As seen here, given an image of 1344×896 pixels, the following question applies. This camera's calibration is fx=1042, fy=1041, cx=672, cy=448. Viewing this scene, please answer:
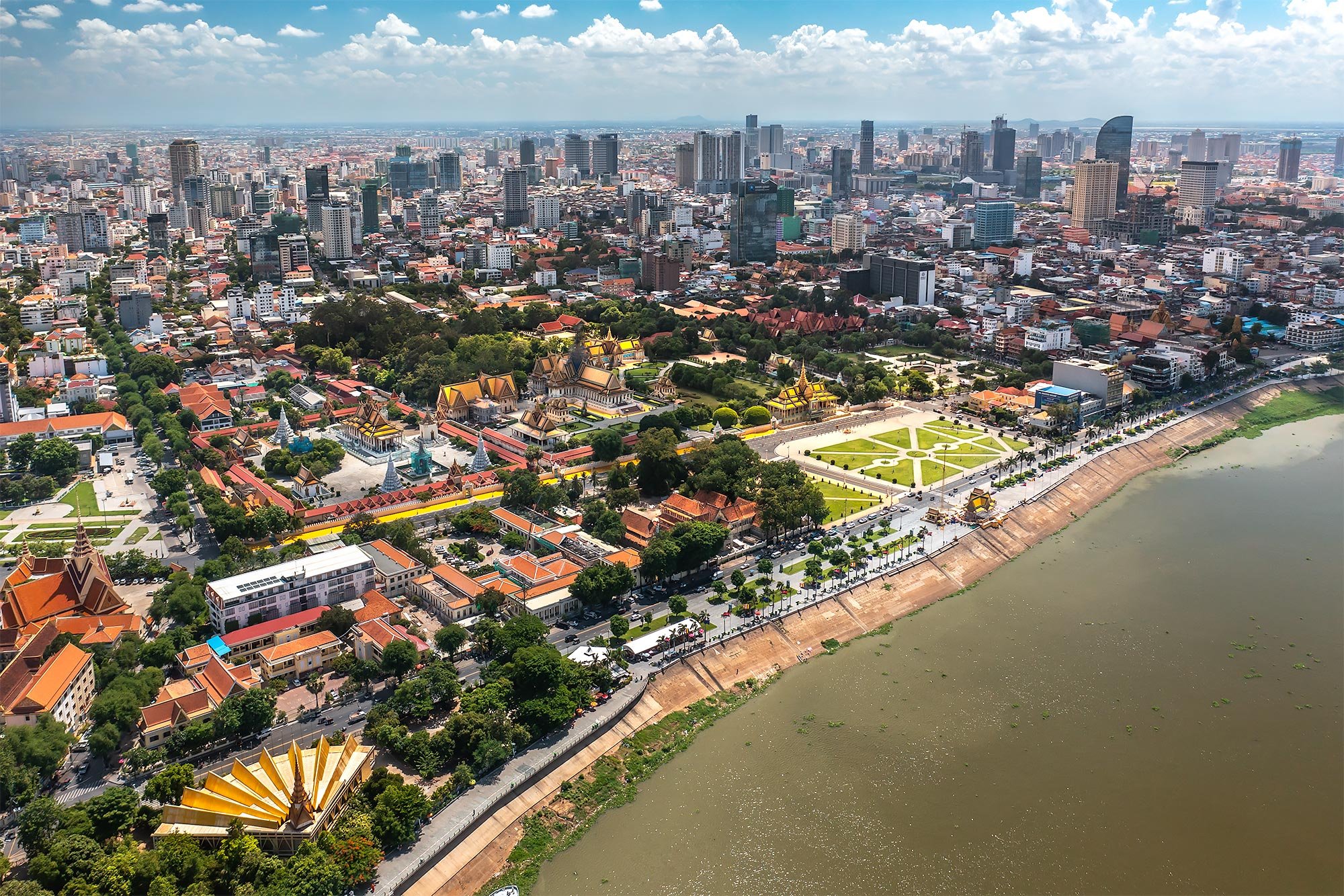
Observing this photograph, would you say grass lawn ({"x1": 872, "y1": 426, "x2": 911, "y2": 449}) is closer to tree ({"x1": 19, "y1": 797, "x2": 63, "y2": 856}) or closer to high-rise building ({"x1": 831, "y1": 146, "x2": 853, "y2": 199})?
tree ({"x1": 19, "y1": 797, "x2": 63, "y2": 856})

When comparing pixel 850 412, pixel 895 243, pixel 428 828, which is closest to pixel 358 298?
pixel 850 412

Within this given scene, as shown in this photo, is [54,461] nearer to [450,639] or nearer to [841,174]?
[450,639]

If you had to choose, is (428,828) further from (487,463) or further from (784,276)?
(784,276)

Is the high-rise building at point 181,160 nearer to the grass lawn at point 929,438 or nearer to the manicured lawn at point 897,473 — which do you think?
the grass lawn at point 929,438

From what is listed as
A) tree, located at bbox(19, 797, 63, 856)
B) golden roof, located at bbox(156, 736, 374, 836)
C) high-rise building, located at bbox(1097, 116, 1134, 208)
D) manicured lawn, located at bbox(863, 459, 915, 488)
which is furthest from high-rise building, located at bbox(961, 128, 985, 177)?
tree, located at bbox(19, 797, 63, 856)

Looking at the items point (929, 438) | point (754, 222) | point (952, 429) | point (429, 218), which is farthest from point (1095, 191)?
point (929, 438)

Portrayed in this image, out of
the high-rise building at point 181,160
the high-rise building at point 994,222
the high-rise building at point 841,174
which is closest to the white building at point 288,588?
the high-rise building at point 994,222

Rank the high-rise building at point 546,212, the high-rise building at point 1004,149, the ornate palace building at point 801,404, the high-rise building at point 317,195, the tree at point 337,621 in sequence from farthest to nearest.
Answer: the high-rise building at point 1004,149 → the high-rise building at point 546,212 → the high-rise building at point 317,195 → the ornate palace building at point 801,404 → the tree at point 337,621
